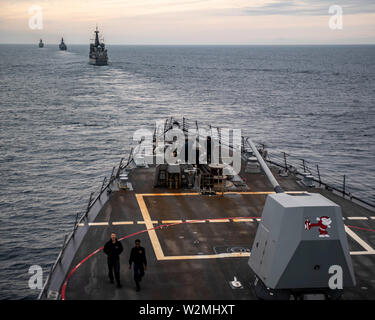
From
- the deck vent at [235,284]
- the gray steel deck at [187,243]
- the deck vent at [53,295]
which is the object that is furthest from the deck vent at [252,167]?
the deck vent at [53,295]

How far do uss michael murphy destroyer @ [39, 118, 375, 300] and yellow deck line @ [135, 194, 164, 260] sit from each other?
0.04 m

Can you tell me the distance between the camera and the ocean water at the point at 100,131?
2791 cm

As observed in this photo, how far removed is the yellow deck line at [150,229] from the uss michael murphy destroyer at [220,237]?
4 centimetres

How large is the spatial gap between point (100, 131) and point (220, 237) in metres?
45.2

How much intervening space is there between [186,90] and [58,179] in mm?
77776

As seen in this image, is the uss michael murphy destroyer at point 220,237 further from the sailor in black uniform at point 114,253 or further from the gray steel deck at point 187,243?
the sailor in black uniform at point 114,253

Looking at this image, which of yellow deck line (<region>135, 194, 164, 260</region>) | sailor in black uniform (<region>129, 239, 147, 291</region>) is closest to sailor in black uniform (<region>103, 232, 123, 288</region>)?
sailor in black uniform (<region>129, 239, 147, 291</region>)

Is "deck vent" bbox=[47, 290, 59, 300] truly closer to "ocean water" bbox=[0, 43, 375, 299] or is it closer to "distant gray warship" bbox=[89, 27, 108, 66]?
"ocean water" bbox=[0, 43, 375, 299]

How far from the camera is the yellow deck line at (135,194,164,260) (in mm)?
15098

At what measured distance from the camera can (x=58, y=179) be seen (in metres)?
37.2

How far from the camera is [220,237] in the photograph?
16.4 meters
